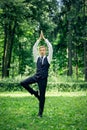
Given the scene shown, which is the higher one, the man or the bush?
the man

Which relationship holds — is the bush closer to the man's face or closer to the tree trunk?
the tree trunk

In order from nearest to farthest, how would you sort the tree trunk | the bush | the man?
the man
the bush
the tree trunk

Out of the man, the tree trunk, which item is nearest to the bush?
the tree trunk

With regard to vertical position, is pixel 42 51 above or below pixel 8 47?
above

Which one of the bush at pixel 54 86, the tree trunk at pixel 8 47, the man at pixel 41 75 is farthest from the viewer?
the tree trunk at pixel 8 47

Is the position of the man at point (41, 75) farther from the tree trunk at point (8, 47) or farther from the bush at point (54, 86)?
the tree trunk at point (8, 47)

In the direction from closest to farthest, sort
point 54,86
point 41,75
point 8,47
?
point 41,75, point 54,86, point 8,47

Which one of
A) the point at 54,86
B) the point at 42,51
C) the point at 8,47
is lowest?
the point at 54,86

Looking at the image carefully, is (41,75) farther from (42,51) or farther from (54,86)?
(54,86)

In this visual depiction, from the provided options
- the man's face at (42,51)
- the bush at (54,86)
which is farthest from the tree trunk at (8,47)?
the man's face at (42,51)

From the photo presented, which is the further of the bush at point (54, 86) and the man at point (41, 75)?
the bush at point (54, 86)

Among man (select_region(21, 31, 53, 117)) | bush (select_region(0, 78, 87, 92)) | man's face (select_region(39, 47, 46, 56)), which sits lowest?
bush (select_region(0, 78, 87, 92))

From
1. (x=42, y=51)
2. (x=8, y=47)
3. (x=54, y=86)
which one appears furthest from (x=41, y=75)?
(x=8, y=47)

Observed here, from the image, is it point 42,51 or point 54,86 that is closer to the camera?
point 42,51
